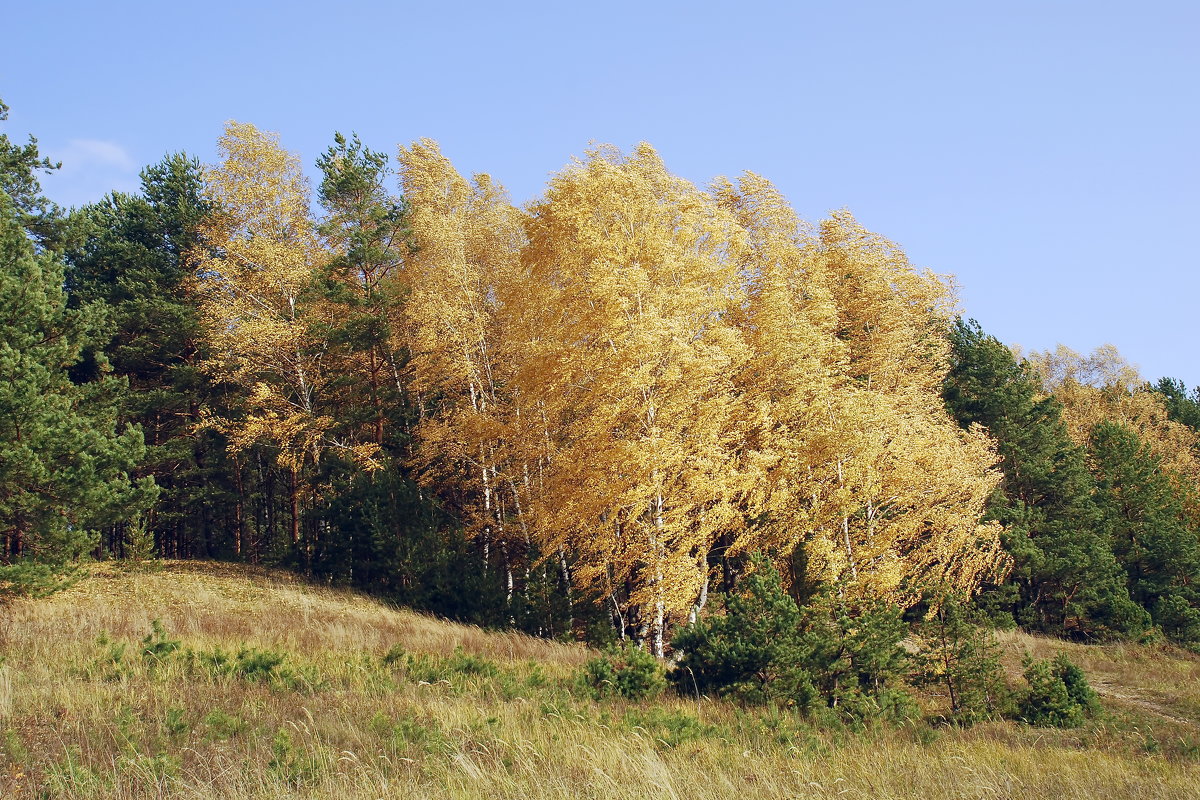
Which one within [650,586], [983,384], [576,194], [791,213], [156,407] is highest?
[791,213]

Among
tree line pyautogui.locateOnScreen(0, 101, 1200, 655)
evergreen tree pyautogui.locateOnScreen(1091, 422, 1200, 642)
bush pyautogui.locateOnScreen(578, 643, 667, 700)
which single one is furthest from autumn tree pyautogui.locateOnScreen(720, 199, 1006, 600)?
evergreen tree pyautogui.locateOnScreen(1091, 422, 1200, 642)

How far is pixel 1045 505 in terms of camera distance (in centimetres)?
2497

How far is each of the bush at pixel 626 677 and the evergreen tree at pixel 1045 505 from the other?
56.2 feet

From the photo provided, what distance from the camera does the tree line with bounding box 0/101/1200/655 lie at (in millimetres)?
14000

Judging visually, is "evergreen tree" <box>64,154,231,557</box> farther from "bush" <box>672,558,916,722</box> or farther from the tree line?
"bush" <box>672,558,916,722</box>

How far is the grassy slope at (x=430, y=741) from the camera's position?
206 inches

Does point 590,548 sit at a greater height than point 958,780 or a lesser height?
greater

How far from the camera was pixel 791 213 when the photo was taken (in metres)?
18.9

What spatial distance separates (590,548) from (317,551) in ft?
35.8

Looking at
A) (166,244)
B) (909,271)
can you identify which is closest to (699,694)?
(909,271)

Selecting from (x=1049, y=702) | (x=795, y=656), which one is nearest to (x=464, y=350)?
(x=795, y=656)

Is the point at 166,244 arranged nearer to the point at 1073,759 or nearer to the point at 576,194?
the point at 576,194

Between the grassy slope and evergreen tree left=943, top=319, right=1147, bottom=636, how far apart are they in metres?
12.8

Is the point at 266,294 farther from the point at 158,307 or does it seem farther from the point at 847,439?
the point at 847,439
